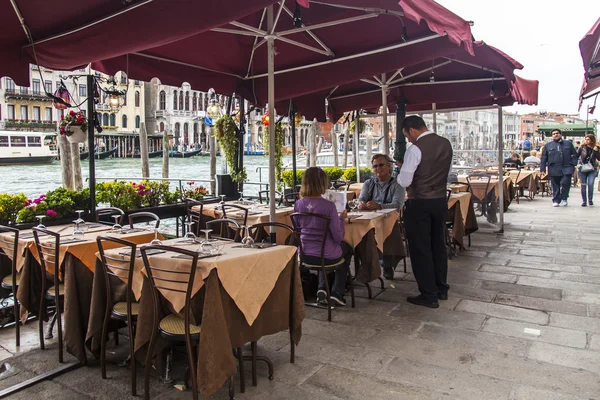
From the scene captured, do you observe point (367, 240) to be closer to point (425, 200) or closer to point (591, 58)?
point (425, 200)

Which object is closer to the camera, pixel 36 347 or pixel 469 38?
pixel 469 38

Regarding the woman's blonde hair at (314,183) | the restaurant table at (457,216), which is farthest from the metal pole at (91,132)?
the restaurant table at (457,216)

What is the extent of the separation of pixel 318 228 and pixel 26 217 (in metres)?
3.35

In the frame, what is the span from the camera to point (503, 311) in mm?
4285

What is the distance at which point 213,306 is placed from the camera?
2.64 metres

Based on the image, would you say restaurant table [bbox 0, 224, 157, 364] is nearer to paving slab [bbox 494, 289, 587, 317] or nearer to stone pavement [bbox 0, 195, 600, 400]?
stone pavement [bbox 0, 195, 600, 400]

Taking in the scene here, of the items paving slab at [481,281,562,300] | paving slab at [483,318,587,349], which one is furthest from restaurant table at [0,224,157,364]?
paving slab at [481,281,562,300]

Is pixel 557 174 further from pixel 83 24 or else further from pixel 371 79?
pixel 83 24

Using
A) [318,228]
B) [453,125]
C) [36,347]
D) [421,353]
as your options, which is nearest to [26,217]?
[36,347]

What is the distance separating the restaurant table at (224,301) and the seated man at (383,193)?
2.25 meters

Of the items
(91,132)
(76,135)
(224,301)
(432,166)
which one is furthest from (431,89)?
(224,301)

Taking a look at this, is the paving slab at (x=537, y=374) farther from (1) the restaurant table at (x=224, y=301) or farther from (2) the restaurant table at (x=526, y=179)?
(2) the restaurant table at (x=526, y=179)

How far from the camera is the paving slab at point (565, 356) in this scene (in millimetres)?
3168
